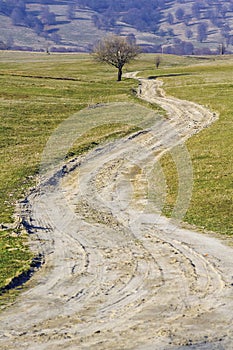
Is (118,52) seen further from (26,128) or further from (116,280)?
(116,280)

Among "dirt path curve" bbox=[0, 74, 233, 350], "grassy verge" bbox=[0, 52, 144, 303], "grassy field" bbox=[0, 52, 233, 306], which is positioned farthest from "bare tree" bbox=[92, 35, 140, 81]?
"dirt path curve" bbox=[0, 74, 233, 350]

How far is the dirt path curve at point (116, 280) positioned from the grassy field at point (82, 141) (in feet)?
3.96

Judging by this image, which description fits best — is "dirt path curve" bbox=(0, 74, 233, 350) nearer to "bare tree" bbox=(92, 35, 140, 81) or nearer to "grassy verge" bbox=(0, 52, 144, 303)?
"grassy verge" bbox=(0, 52, 144, 303)

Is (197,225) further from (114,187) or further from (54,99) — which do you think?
(54,99)

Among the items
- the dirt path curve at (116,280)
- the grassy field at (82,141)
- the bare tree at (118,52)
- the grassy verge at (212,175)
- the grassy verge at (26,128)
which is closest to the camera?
the dirt path curve at (116,280)

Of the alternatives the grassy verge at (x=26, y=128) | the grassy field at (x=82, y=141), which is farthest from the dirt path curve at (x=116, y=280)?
the grassy field at (x=82, y=141)

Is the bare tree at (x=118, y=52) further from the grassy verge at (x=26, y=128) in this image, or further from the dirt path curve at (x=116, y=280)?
the dirt path curve at (x=116, y=280)

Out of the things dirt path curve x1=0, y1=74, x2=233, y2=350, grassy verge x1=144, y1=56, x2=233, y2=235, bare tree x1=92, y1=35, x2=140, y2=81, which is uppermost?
bare tree x1=92, y1=35, x2=140, y2=81

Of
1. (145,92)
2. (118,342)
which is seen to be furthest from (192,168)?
(145,92)

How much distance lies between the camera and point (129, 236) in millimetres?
23000

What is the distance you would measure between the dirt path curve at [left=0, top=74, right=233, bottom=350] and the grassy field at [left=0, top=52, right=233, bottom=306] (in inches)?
47.5

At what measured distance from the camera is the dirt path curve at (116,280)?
13906mm

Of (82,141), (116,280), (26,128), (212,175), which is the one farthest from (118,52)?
(116,280)

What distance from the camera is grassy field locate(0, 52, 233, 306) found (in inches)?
984
